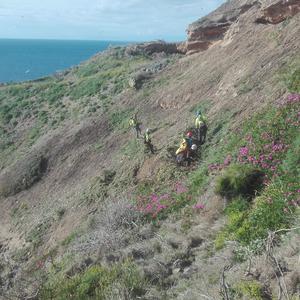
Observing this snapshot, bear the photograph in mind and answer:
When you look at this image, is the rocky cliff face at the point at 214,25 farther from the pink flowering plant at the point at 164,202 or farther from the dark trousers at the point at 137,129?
the pink flowering plant at the point at 164,202

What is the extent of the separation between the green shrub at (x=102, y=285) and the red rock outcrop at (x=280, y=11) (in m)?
18.2

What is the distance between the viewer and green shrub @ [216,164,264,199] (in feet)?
44.3

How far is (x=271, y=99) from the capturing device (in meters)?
18.4

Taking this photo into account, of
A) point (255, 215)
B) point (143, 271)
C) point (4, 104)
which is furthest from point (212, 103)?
point (4, 104)

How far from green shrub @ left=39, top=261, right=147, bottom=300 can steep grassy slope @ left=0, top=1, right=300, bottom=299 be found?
3cm

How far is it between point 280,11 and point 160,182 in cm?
1209

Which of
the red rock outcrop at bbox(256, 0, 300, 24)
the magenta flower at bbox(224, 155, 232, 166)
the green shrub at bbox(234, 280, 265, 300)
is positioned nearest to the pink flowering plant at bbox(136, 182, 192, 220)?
the magenta flower at bbox(224, 155, 232, 166)

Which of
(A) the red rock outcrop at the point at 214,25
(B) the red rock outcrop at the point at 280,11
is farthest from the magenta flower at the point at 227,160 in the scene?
(A) the red rock outcrop at the point at 214,25

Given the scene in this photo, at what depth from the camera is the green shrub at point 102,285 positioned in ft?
30.2

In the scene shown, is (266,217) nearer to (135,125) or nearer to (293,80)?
(293,80)

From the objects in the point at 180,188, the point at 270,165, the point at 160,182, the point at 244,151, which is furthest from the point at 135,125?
the point at 270,165

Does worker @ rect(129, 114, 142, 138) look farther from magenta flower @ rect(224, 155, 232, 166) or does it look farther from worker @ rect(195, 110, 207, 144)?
magenta flower @ rect(224, 155, 232, 166)

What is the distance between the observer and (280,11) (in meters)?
25.5

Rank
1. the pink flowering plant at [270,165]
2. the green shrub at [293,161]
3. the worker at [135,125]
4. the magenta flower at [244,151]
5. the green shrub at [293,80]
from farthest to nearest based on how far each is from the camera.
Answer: the worker at [135,125] → the green shrub at [293,80] → the magenta flower at [244,151] → the green shrub at [293,161] → the pink flowering plant at [270,165]
